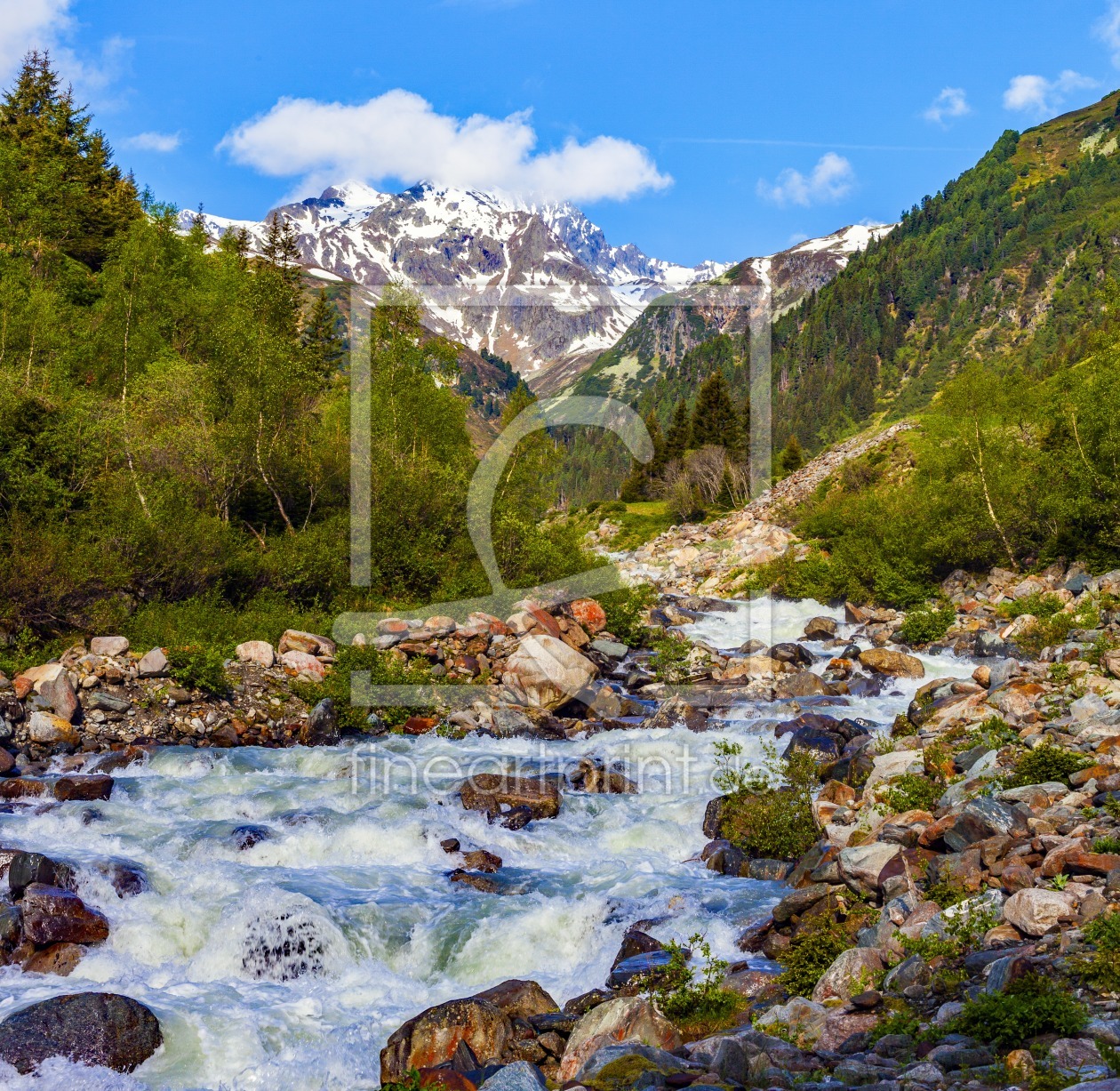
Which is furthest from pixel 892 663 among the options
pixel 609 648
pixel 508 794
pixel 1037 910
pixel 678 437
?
pixel 678 437

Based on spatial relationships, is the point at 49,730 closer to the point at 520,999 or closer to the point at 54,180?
the point at 520,999

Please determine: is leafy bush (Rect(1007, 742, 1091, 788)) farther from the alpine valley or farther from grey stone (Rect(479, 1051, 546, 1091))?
grey stone (Rect(479, 1051, 546, 1091))

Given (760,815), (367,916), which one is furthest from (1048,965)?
(367,916)

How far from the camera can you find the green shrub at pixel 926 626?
98.0ft

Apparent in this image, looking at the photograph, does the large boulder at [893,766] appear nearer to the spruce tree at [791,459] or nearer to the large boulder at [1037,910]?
the large boulder at [1037,910]

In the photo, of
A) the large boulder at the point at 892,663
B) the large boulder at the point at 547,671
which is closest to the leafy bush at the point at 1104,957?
the large boulder at the point at 547,671

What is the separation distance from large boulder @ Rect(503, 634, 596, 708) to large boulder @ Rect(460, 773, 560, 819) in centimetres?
577

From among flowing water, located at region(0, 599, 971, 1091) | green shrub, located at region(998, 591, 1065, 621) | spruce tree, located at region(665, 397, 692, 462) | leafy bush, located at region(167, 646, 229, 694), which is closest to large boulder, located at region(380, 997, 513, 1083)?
flowing water, located at region(0, 599, 971, 1091)

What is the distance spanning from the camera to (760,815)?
46.7 feet

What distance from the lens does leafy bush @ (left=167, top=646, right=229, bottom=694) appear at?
67.7 feet

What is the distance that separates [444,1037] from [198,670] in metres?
14.1

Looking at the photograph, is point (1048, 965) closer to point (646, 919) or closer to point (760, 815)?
point (646, 919)

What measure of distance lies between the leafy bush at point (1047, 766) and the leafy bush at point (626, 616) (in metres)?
18.0

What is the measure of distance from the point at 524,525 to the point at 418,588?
15.5ft
